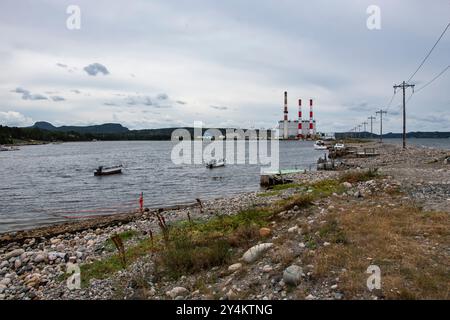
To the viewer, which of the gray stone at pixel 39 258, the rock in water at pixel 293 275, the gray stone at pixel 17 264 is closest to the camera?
the rock in water at pixel 293 275

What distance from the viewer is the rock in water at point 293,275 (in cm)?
693

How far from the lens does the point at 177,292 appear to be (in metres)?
7.62

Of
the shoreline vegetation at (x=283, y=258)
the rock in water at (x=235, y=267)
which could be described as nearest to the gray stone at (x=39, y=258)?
the shoreline vegetation at (x=283, y=258)

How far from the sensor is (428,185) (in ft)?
51.7

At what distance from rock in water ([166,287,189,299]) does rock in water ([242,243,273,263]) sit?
179 cm

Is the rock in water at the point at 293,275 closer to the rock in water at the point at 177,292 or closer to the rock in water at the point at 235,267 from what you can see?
the rock in water at the point at 235,267

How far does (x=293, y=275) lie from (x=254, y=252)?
6.57ft

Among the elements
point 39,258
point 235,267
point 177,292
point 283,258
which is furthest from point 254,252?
point 39,258

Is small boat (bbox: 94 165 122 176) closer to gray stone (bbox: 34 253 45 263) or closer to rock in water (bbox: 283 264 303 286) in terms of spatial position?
gray stone (bbox: 34 253 45 263)

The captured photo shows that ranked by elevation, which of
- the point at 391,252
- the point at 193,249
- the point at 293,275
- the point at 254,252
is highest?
the point at 391,252

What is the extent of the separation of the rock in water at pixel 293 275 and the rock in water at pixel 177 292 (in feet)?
7.34

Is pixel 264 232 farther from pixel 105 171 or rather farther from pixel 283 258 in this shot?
pixel 105 171
